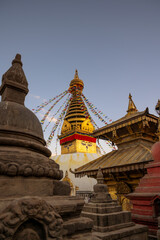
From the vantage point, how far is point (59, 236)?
1788 mm

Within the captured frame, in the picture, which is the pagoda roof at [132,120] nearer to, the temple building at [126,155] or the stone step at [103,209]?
the temple building at [126,155]

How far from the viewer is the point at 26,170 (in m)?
2.15

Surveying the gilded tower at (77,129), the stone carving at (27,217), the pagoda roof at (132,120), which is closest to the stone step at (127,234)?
the stone carving at (27,217)

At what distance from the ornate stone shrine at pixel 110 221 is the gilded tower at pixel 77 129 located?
16.3 meters

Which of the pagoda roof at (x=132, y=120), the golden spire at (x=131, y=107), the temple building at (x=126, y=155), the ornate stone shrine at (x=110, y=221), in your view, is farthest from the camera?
the golden spire at (x=131, y=107)

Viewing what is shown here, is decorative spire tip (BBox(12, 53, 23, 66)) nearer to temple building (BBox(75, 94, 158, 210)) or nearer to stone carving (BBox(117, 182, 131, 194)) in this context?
temple building (BBox(75, 94, 158, 210))

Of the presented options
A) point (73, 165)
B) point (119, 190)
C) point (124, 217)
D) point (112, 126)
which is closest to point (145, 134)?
point (112, 126)

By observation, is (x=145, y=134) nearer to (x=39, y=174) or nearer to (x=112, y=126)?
(x=112, y=126)

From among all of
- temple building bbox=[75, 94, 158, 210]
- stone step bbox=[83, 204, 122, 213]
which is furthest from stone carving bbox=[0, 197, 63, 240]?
temple building bbox=[75, 94, 158, 210]

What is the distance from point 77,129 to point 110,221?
1753cm

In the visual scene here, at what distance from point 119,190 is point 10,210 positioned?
7559 mm

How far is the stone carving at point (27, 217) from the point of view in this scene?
1.50 m

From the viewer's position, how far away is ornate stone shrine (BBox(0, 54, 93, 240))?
1609 millimetres

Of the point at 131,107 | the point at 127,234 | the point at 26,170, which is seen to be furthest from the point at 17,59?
the point at 131,107
